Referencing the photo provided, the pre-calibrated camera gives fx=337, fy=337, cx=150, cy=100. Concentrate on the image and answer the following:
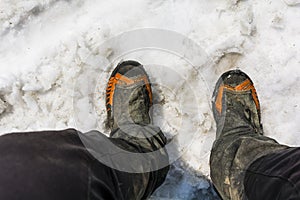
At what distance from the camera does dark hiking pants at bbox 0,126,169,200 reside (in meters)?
0.72

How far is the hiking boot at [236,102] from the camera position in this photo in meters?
1.52

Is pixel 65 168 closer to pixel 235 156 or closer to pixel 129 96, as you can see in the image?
pixel 235 156

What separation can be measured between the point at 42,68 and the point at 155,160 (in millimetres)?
698

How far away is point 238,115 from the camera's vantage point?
1.54 metres

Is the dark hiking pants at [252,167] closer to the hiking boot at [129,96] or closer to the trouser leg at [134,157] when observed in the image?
the trouser leg at [134,157]

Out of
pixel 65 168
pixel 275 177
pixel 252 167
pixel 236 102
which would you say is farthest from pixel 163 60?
pixel 65 168

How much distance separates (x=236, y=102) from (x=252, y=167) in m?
0.49

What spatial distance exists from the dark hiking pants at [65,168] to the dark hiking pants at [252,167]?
0.34m

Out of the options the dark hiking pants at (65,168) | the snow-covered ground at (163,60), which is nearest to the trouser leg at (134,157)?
the dark hiking pants at (65,168)

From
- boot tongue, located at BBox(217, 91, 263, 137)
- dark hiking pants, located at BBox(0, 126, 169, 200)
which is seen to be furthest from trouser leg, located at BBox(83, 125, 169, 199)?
boot tongue, located at BBox(217, 91, 263, 137)

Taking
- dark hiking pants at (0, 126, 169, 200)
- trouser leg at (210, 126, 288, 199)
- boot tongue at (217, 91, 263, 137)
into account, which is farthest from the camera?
boot tongue at (217, 91, 263, 137)

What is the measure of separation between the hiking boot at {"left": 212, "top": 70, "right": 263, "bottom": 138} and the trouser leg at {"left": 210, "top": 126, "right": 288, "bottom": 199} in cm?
7

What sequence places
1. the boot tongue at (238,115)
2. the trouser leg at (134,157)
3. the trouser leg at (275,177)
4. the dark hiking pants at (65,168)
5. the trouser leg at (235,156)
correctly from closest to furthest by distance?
the dark hiking pants at (65,168)
the trouser leg at (275,177)
the trouser leg at (134,157)
the trouser leg at (235,156)
the boot tongue at (238,115)

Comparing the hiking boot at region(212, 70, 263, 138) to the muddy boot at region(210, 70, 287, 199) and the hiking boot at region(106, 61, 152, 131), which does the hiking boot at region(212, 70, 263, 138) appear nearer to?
the muddy boot at region(210, 70, 287, 199)
